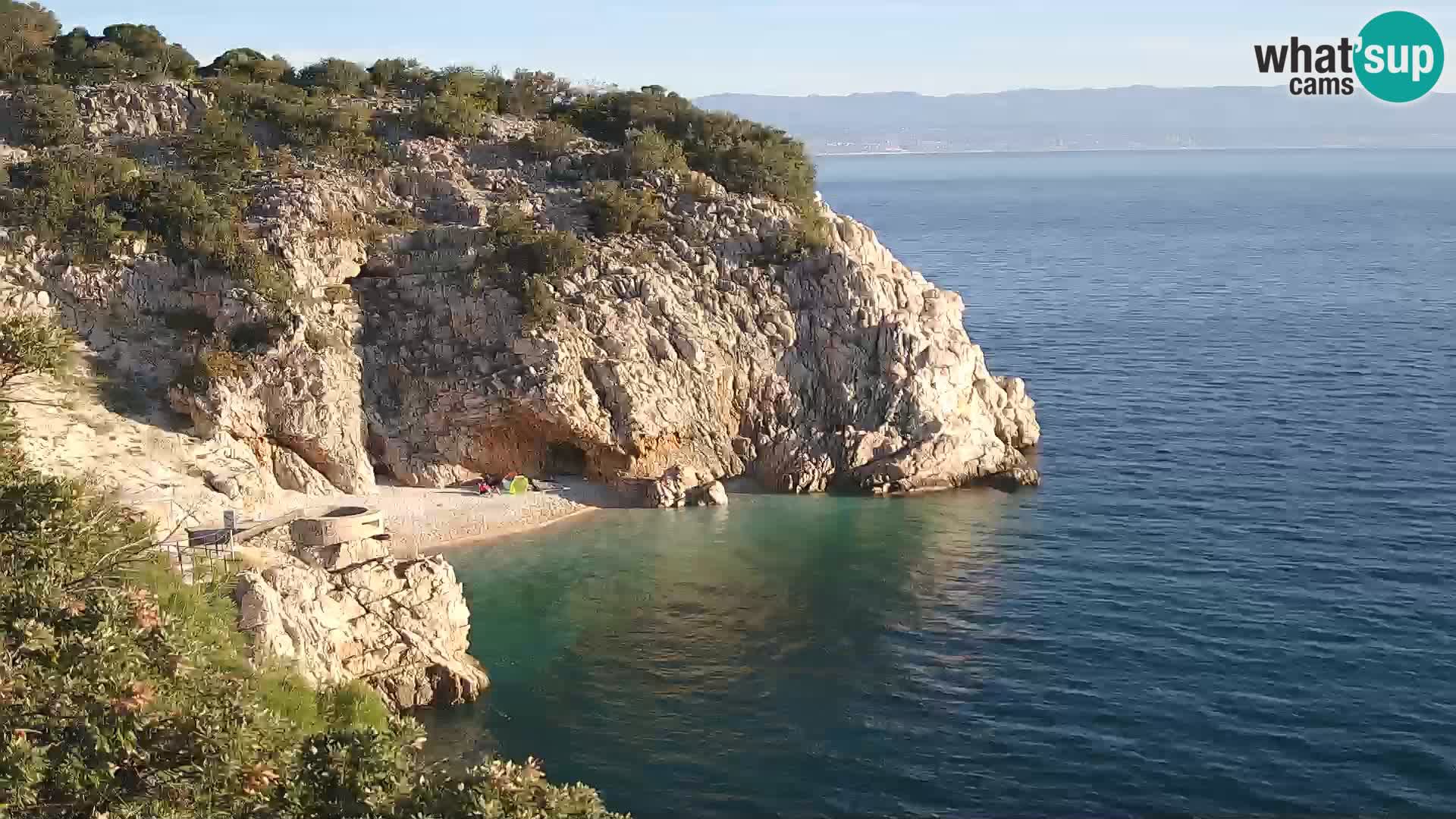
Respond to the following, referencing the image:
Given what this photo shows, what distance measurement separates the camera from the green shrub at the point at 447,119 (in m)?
61.8

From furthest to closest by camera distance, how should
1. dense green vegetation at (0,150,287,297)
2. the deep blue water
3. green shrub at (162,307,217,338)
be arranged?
dense green vegetation at (0,150,287,297)
green shrub at (162,307,217,338)
the deep blue water

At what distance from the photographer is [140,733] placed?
17125 millimetres

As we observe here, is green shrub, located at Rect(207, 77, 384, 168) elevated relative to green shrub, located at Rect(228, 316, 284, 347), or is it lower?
elevated

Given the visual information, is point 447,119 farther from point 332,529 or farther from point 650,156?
point 332,529

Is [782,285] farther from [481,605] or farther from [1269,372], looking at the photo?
[1269,372]

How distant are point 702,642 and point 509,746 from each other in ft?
25.0

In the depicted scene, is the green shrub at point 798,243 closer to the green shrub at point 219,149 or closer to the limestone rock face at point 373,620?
the green shrub at point 219,149

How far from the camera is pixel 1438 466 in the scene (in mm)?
52750

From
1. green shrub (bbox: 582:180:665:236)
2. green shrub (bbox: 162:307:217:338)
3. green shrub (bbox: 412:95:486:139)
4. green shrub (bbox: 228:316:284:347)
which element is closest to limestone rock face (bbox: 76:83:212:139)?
green shrub (bbox: 412:95:486:139)

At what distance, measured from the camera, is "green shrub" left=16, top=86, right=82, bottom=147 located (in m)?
57.5

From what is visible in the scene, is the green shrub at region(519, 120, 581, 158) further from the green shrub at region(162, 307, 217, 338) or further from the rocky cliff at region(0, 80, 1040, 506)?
the green shrub at region(162, 307, 217, 338)

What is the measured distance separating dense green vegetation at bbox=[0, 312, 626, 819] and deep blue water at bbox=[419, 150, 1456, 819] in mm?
12738

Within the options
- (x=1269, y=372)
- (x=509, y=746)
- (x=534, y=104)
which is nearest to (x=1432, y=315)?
(x=1269, y=372)

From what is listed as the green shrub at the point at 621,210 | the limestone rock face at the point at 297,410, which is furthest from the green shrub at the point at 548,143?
the limestone rock face at the point at 297,410
